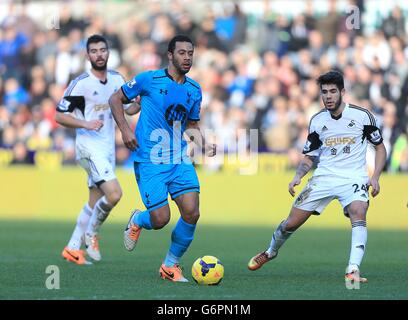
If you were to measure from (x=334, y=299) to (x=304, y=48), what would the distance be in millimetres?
14840

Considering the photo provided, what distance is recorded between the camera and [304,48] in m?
23.1

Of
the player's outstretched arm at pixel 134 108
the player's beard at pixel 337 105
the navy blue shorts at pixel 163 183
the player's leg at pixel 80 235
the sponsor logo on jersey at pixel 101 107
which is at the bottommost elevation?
the player's leg at pixel 80 235

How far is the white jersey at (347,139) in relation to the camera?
10797 mm

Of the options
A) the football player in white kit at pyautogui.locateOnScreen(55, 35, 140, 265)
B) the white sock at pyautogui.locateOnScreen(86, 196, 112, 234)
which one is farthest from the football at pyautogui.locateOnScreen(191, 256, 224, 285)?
the white sock at pyautogui.locateOnScreen(86, 196, 112, 234)

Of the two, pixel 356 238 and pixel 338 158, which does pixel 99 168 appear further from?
pixel 356 238

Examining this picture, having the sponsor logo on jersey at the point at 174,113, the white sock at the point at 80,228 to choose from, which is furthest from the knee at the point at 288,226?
the white sock at the point at 80,228

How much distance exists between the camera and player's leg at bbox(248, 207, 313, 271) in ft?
35.8

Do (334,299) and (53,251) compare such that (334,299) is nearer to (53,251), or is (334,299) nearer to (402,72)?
(53,251)

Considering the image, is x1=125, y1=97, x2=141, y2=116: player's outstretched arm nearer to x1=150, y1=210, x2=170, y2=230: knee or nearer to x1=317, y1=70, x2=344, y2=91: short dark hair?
x1=150, y1=210, x2=170, y2=230: knee

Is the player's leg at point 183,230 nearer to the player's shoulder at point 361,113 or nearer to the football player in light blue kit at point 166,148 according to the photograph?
the football player in light blue kit at point 166,148

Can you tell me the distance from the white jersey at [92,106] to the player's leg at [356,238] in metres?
3.69

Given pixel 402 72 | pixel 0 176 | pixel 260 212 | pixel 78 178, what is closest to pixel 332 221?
pixel 260 212
